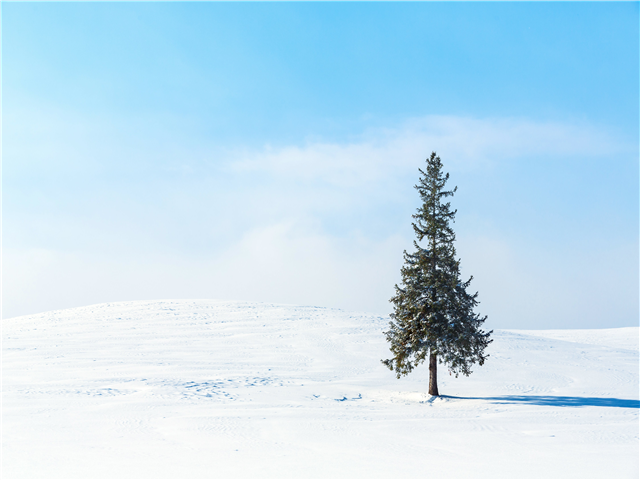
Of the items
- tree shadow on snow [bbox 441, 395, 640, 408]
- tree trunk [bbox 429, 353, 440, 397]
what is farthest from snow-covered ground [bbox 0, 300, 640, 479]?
tree trunk [bbox 429, 353, 440, 397]

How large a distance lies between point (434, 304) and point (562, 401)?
671 centimetres

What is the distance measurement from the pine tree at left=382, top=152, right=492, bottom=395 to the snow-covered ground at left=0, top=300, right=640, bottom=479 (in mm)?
2042

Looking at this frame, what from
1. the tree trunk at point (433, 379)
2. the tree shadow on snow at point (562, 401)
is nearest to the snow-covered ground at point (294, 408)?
the tree shadow on snow at point (562, 401)

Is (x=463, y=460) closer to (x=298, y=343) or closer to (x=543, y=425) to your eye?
(x=543, y=425)

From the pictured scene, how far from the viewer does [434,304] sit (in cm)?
2161

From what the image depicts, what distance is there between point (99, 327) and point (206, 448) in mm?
33637

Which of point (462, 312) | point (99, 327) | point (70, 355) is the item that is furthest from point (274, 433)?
point (99, 327)

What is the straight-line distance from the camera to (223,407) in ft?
60.2

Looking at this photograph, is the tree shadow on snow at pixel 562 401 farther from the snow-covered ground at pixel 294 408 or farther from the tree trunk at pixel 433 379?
the tree trunk at pixel 433 379

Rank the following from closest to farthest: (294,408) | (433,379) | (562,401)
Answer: (294,408)
(562,401)
(433,379)

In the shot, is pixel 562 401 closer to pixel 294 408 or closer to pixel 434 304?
pixel 434 304

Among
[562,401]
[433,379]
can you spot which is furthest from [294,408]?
[562,401]

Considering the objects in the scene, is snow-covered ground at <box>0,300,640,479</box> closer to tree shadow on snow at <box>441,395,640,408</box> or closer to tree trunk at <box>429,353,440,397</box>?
tree shadow on snow at <box>441,395,640,408</box>

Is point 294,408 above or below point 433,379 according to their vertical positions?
below
